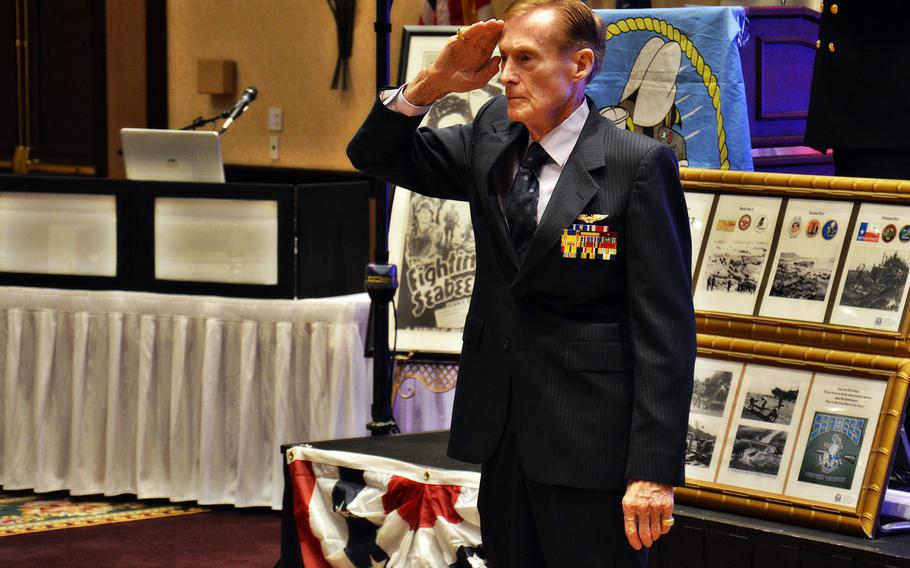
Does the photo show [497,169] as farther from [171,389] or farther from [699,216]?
[171,389]

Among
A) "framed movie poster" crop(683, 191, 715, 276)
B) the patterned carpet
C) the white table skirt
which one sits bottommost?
the patterned carpet

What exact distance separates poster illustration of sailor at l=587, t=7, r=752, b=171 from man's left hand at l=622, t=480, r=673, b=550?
4.70ft

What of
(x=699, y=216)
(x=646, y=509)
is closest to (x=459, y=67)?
(x=646, y=509)

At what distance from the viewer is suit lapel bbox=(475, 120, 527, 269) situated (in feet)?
5.40

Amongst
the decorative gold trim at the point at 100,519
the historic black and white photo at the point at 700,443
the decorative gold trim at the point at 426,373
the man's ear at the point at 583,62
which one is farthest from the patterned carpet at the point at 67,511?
the man's ear at the point at 583,62

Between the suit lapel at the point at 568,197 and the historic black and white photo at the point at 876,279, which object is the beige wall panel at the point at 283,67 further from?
the suit lapel at the point at 568,197

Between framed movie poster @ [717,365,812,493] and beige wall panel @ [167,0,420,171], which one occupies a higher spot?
beige wall panel @ [167,0,420,171]

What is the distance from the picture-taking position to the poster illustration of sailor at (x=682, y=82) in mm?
2828

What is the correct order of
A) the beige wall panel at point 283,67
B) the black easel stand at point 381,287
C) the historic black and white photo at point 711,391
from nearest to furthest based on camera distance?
the historic black and white photo at point 711,391 < the black easel stand at point 381,287 < the beige wall panel at point 283,67

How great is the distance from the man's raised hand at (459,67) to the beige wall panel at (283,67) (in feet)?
12.4

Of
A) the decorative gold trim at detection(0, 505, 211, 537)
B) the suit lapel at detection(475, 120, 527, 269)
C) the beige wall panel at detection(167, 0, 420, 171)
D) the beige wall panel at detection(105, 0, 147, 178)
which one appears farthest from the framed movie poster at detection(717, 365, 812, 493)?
the beige wall panel at detection(105, 0, 147, 178)

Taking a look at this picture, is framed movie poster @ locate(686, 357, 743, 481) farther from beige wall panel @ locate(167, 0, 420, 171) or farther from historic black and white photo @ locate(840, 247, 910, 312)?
beige wall panel @ locate(167, 0, 420, 171)

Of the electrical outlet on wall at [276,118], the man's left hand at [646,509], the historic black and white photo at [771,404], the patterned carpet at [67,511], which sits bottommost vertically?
the patterned carpet at [67,511]

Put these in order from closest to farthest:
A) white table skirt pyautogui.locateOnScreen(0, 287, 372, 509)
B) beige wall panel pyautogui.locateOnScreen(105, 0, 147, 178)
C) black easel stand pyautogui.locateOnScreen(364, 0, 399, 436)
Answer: black easel stand pyautogui.locateOnScreen(364, 0, 399, 436) < white table skirt pyautogui.locateOnScreen(0, 287, 372, 509) < beige wall panel pyautogui.locateOnScreen(105, 0, 147, 178)
